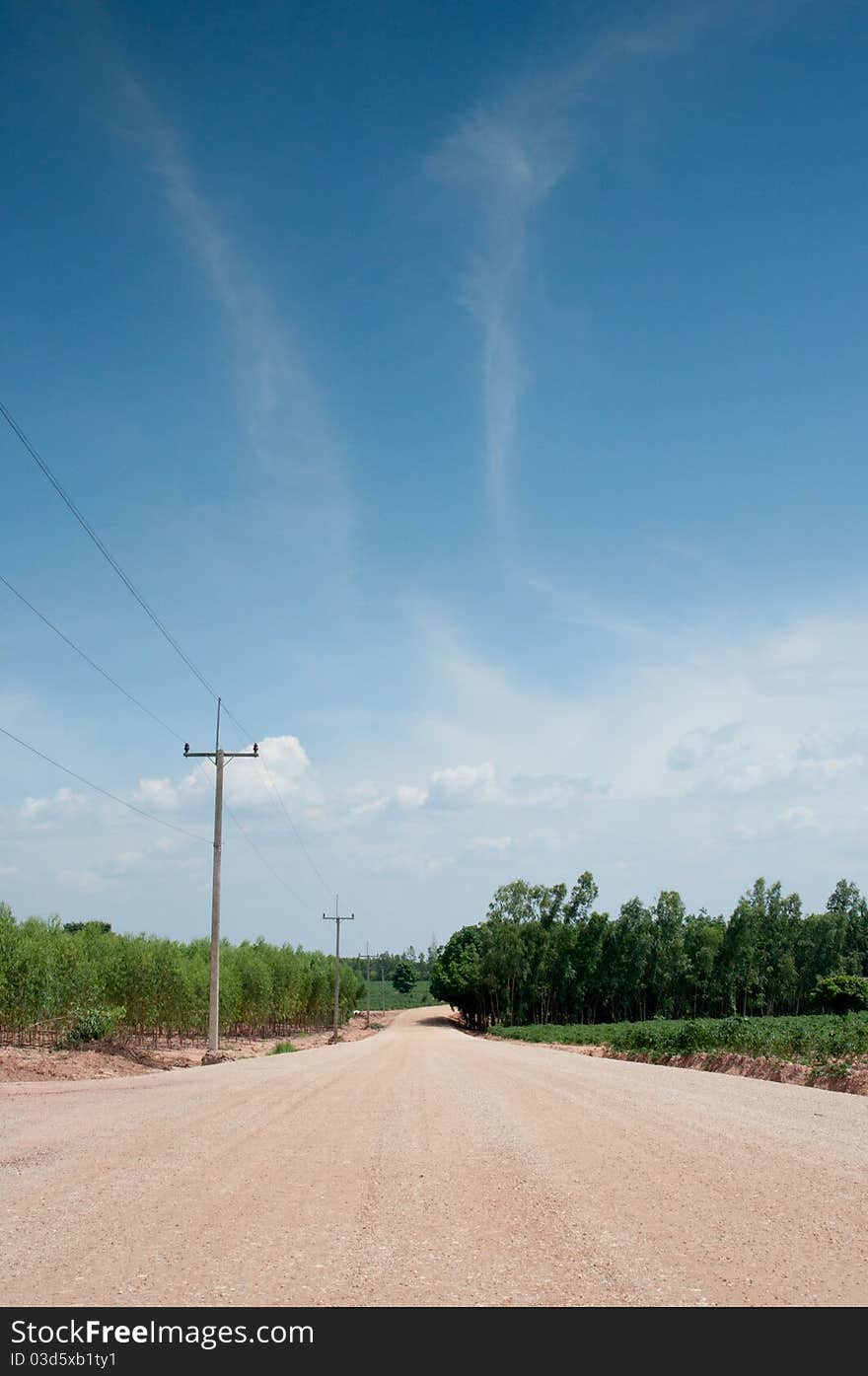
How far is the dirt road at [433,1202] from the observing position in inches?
241

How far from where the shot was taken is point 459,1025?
112 meters

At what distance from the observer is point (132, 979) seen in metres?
50.0

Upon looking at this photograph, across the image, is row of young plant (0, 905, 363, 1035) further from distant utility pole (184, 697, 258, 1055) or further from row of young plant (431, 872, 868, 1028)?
row of young plant (431, 872, 868, 1028)

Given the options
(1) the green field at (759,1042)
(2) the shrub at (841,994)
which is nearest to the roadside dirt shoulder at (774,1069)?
(1) the green field at (759,1042)

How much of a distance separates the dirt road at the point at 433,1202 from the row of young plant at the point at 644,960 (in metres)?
71.2

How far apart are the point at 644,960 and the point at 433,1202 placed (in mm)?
→ 80242

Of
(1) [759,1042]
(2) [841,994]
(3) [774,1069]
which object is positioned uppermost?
(1) [759,1042]

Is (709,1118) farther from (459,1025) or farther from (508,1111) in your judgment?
(459,1025)

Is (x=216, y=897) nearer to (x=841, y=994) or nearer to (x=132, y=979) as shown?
(x=132, y=979)

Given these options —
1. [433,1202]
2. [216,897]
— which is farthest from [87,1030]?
[433,1202]

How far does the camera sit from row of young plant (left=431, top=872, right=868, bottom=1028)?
86.0 meters

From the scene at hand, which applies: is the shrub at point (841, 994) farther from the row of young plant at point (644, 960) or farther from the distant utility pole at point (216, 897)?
the distant utility pole at point (216, 897)
